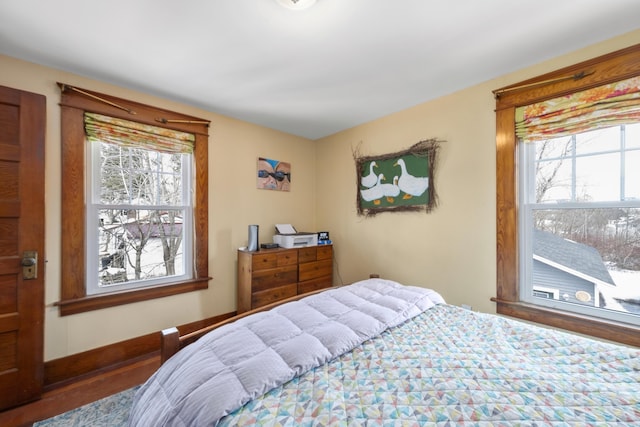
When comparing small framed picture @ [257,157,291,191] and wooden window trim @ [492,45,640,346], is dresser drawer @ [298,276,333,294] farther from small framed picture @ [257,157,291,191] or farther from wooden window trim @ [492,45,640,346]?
wooden window trim @ [492,45,640,346]

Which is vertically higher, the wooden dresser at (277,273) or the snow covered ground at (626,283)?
the snow covered ground at (626,283)

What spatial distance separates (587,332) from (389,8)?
93.1 inches

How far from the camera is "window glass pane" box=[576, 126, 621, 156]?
1640 mm

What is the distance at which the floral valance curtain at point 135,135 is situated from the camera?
6.75 feet

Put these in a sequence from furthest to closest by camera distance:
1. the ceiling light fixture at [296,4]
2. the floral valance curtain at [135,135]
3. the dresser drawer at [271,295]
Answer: the dresser drawer at [271,295] → the floral valance curtain at [135,135] → the ceiling light fixture at [296,4]

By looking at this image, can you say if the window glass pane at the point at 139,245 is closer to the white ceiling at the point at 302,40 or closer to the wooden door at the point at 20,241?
the wooden door at the point at 20,241

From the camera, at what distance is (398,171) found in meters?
2.70

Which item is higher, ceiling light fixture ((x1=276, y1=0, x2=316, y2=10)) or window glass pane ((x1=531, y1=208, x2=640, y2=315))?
ceiling light fixture ((x1=276, y1=0, x2=316, y2=10))

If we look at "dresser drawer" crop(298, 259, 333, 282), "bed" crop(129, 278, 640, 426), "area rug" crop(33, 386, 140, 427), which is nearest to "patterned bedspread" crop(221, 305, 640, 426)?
"bed" crop(129, 278, 640, 426)

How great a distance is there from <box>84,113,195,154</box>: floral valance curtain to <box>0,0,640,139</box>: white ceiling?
1.07ft

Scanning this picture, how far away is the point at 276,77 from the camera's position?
2.06 metres

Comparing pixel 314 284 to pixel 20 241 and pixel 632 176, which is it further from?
pixel 632 176

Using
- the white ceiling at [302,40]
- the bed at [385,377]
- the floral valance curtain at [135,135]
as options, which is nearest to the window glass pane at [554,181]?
the white ceiling at [302,40]

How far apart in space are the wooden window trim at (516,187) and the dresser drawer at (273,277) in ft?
6.28
